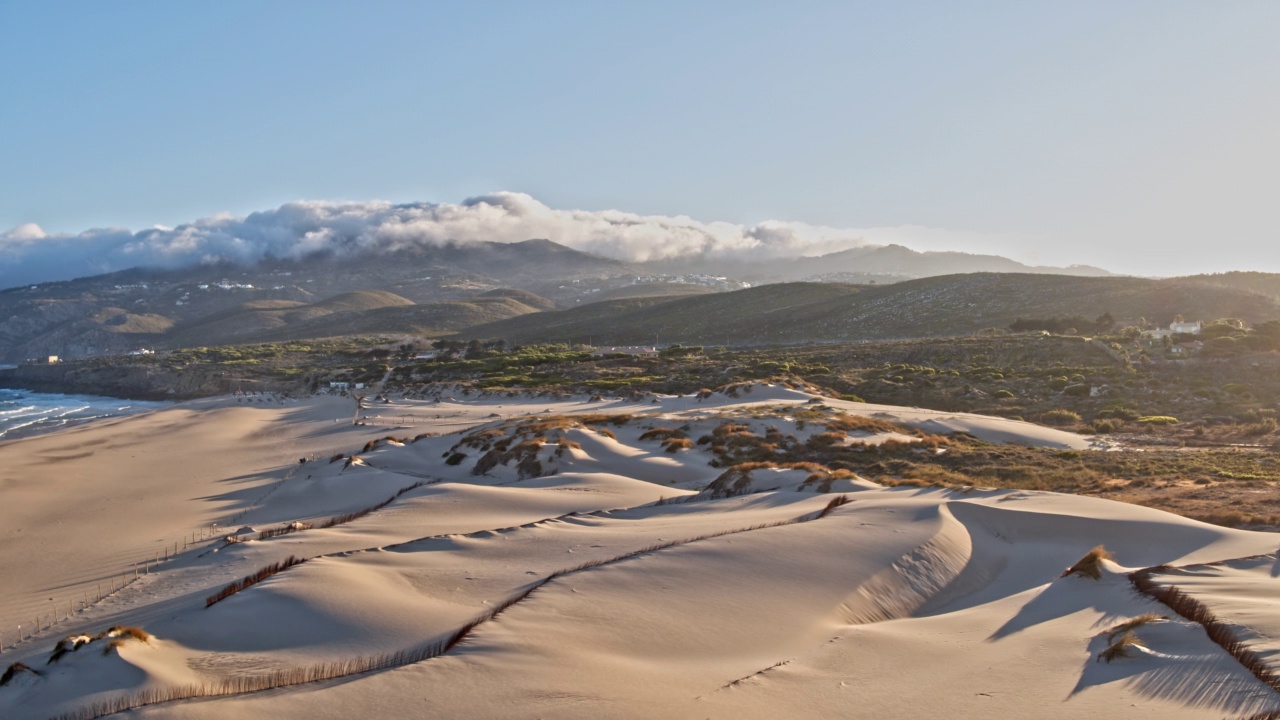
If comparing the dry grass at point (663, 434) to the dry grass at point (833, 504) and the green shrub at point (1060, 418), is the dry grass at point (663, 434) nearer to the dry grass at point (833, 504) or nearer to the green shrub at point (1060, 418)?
the dry grass at point (833, 504)

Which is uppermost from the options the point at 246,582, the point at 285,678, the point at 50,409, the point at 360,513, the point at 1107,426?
the point at 285,678

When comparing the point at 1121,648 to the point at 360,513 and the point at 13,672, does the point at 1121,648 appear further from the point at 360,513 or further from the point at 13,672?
the point at 360,513

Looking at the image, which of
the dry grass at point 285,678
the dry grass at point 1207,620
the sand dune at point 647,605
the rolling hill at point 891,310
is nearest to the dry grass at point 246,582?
the sand dune at point 647,605

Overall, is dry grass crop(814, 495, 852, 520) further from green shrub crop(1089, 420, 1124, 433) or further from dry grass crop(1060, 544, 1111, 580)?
green shrub crop(1089, 420, 1124, 433)

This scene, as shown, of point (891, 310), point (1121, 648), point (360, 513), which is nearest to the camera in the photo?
point (1121, 648)

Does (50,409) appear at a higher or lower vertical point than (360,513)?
lower

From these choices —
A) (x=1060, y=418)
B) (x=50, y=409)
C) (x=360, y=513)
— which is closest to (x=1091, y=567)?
(x=360, y=513)

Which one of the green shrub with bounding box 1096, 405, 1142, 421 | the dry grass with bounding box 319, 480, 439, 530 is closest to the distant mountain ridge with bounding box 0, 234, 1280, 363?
the green shrub with bounding box 1096, 405, 1142, 421

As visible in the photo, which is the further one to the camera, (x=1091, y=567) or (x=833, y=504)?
(x=833, y=504)
